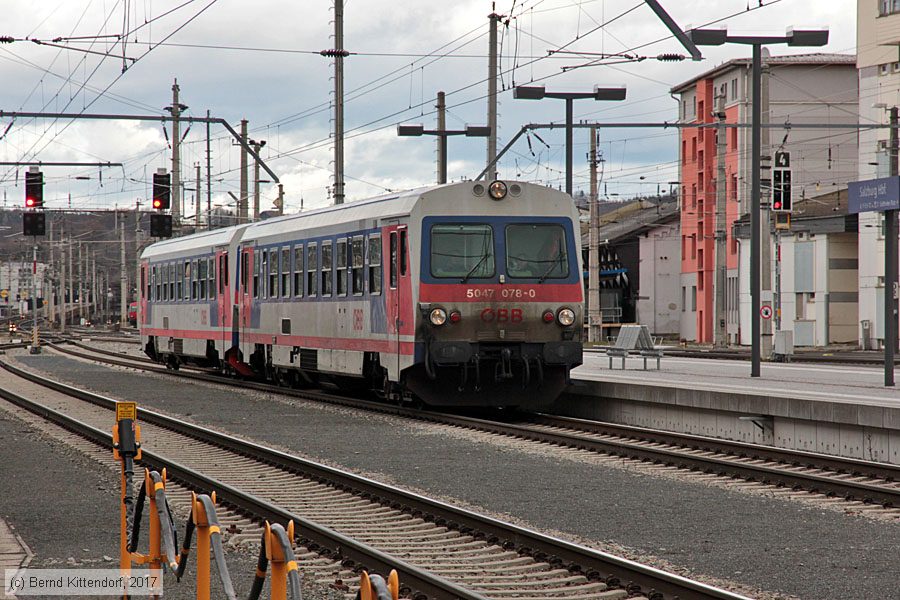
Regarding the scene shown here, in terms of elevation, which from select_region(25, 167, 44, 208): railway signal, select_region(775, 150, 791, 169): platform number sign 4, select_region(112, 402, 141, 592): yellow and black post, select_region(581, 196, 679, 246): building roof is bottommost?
select_region(112, 402, 141, 592): yellow and black post

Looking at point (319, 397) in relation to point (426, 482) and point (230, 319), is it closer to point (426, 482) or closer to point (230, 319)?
point (230, 319)

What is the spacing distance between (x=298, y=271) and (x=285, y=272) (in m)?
0.80

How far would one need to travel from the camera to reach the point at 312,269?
78.3 ft

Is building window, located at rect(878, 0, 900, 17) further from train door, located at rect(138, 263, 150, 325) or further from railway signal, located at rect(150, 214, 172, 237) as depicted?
train door, located at rect(138, 263, 150, 325)

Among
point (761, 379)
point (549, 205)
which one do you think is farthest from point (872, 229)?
point (549, 205)

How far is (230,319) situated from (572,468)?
1601 centimetres

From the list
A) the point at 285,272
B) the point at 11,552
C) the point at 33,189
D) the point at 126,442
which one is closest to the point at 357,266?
the point at 285,272

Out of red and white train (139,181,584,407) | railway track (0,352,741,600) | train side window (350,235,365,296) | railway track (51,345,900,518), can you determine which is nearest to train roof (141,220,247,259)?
red and white train (139,181,584,407)

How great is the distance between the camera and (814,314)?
5716 cm

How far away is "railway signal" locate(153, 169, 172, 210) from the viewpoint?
37.8 m

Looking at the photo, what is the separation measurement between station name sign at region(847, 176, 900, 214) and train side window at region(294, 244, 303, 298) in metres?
9.50

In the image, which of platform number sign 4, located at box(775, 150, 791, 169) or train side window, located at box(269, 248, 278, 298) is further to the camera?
platform number sign 4, located at box(775, 150, 791, 169)

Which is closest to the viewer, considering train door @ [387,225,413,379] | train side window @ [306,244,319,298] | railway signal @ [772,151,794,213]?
train door @ [387,225,413,379]

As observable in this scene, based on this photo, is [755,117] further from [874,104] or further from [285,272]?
[874,104]
